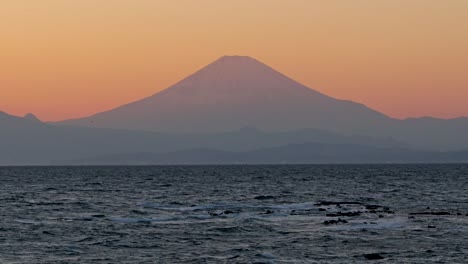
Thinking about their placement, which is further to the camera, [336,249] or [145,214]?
[145,214]

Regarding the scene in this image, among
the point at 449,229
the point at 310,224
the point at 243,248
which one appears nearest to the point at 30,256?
the point at 243,248

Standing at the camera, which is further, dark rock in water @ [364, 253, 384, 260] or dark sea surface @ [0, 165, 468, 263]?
dark sea surface @ [0, 165, 468, 263]

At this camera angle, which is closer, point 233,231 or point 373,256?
point 373,256

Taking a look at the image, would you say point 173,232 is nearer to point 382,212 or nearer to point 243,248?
point 243,248

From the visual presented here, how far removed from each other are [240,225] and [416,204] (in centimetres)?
2876

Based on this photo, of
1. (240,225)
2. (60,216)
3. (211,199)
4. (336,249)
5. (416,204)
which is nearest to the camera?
(336,249)

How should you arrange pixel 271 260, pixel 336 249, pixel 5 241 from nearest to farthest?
pixel 271 260
pixel 336 249
pixel 5 241

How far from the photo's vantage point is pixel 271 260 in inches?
1946

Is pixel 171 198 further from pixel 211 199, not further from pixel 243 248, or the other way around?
pixel 243 248

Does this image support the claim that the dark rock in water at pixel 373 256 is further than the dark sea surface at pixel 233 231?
No

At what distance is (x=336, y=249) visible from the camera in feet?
175

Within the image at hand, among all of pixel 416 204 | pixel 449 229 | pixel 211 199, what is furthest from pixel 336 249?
pixel 211 199

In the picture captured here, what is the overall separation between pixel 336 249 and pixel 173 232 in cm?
1391

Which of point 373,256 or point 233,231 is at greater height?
point 233,231
